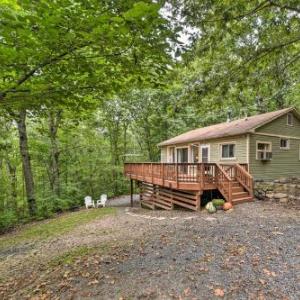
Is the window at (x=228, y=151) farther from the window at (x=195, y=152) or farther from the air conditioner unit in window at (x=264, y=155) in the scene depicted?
the window at (x=195, y=152)

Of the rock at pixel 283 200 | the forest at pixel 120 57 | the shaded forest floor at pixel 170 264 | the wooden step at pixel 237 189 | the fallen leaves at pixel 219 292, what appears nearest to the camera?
the forest at pixel 120 57

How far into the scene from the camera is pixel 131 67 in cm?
327

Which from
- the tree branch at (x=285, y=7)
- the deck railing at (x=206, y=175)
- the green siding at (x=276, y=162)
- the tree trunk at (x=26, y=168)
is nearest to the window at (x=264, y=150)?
the green siding at (x=276, y=162)

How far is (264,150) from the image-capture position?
12148 millimetres

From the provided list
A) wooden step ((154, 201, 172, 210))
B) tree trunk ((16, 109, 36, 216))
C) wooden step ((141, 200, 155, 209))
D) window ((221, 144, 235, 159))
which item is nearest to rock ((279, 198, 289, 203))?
window ((221, 144, 235, 159))

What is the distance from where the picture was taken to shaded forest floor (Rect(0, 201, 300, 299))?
3.33 m

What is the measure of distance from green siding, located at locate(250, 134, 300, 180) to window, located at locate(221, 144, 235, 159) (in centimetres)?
116

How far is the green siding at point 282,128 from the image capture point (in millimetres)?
12234

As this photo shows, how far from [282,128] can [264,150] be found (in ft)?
6.61

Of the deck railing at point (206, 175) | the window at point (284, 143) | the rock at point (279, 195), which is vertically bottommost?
the rock at point (279, 195)

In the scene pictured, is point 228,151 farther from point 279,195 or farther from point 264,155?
point 279,195

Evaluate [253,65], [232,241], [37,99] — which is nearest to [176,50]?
[37,99]

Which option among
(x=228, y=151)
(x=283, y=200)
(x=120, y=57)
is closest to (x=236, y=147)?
(x=228, y=151)

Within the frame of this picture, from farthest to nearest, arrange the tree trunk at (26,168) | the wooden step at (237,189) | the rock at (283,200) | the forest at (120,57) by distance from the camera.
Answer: the tree trunk at (26,168) → the wooden step at (237,189) → the rock at (283,200) → the forest at (120,57)
